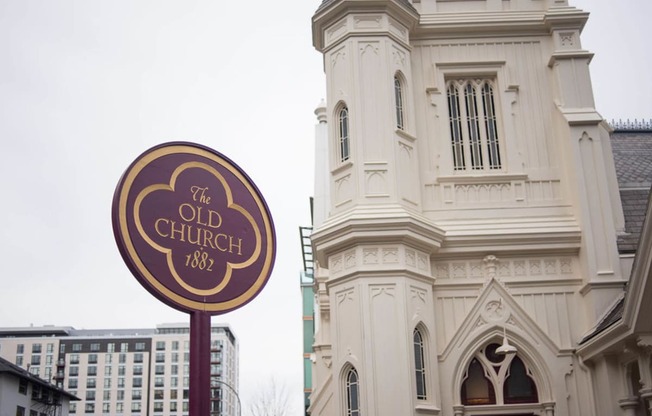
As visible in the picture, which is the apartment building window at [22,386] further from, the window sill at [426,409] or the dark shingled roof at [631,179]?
the window sill at [426,409]

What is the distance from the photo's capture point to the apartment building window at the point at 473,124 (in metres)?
23.5

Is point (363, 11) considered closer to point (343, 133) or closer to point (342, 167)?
point (343, 133)

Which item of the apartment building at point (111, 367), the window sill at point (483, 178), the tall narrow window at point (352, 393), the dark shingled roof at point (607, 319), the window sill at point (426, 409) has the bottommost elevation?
the window sill at point (426, 409)

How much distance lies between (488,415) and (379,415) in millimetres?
3395

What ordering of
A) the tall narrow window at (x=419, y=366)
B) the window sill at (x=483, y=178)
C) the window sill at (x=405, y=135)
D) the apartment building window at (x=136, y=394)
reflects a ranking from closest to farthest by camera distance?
the tall narrow window at (x=419, y=366)
the window sill at (x=405, y=135)
the window sill at (x=483, y=178)
the apartment building window at (x=136, y=394)

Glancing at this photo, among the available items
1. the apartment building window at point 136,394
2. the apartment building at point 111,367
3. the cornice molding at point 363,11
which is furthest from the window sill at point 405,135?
the apartment building window at point 136,394

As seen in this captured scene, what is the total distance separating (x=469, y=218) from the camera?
22438 mm

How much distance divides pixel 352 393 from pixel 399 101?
8176 mm

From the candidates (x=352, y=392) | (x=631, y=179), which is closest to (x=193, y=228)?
(x=352, y=392)

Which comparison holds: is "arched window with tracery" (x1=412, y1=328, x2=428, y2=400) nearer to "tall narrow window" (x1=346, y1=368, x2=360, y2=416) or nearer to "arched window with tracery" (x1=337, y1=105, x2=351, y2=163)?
"tall narrow window" (x1=346, y1=368, x2=360, y2=416)

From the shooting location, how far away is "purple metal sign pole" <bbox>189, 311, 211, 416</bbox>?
555 inches

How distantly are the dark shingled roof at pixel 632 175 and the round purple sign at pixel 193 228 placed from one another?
35.0 feet

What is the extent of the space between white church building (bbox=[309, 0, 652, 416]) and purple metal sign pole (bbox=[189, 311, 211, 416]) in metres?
6.05

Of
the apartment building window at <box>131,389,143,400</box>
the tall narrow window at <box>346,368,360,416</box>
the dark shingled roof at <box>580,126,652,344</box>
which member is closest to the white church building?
the tall narrow window at <box>346,368,360,416</box>
